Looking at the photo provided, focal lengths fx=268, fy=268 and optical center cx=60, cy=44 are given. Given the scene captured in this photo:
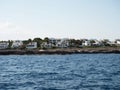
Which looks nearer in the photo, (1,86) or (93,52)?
(1,86)

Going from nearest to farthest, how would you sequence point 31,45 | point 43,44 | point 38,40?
point 31,45, point 43,44, point 38,40

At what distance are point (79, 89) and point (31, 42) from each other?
13849 centimetres

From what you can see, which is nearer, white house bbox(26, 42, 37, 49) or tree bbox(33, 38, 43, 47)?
white house bbox(26, 42, 37, 49)

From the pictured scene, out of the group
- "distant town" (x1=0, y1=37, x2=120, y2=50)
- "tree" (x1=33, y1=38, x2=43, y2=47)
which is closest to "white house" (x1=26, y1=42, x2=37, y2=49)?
"distant town" (x1=0, y1=37, x2=120, y2=50)

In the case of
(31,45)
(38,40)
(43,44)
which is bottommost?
(31,45)

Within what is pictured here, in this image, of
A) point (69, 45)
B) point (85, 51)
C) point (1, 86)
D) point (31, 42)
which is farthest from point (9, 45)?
point (1, 86)

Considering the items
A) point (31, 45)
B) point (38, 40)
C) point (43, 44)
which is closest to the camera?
point (31, 45)

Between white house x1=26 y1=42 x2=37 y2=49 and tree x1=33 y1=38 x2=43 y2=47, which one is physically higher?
tree x1=33 y1=38 x2=43 y2=47

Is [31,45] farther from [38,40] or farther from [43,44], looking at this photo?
[38,40]

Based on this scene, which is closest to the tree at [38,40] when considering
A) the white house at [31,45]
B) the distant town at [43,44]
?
the distant town at [43,44]

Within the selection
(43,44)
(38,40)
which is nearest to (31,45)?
(43,44)

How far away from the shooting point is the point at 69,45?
162 meters

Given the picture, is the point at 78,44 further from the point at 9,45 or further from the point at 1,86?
the point at 1,86

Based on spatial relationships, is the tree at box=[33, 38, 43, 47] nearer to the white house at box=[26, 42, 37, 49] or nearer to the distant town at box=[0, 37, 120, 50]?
the distant town at box=[0, 37, 120, 50]
